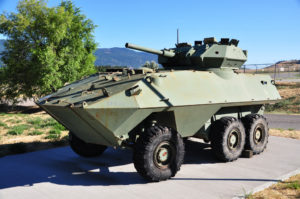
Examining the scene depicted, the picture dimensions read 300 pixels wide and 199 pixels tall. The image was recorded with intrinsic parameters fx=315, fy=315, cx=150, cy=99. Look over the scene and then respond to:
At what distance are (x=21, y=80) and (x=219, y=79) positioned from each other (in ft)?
45.7

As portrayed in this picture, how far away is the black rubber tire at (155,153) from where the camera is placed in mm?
4980

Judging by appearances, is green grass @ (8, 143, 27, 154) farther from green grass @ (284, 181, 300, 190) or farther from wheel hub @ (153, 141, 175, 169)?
green grass @ (284, 181, 300, 190)

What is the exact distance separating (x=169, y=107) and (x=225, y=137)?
167 centimetres

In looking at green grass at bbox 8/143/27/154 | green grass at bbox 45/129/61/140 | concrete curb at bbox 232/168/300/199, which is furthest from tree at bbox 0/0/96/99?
concrete curb at bbox 232/168/300/199

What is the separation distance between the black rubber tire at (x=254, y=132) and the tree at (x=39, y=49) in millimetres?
Result: 11678

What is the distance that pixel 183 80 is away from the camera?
5.75 m

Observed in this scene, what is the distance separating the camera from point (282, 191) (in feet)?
15.5

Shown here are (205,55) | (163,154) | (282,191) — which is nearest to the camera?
(282,191)

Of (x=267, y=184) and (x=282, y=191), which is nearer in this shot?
(x=282, y=191)

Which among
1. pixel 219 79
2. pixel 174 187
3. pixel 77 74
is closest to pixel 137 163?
pixel 174 187

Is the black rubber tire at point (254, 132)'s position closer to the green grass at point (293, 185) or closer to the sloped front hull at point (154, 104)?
the sloped front hull at point (154, 104)

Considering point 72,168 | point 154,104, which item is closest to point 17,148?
point 72,168

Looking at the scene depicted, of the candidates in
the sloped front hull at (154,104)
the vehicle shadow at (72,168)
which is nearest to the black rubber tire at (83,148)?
the vehicle shadow at (72,168)

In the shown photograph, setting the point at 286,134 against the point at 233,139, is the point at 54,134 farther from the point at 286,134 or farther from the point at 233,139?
the point at 286,134
